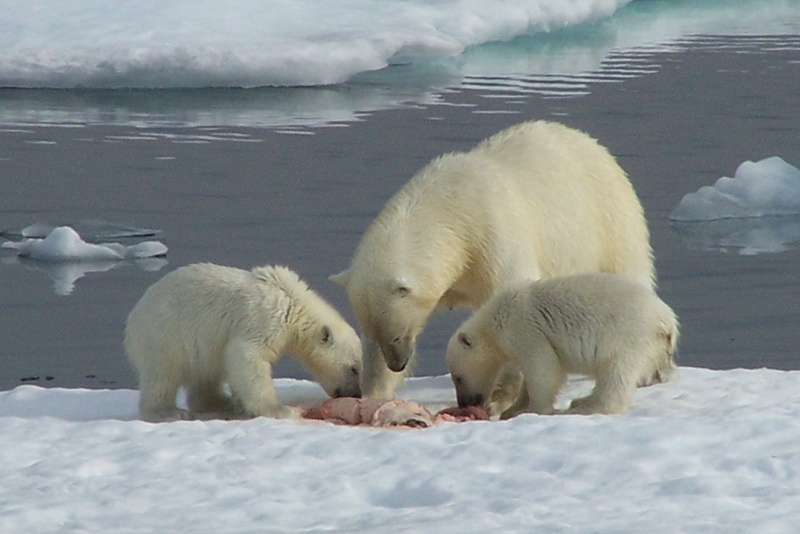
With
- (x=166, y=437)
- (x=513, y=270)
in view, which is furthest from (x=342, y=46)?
(x=166, y=437)

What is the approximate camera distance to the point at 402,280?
21.0ft

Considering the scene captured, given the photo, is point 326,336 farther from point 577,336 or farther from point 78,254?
point 78,254

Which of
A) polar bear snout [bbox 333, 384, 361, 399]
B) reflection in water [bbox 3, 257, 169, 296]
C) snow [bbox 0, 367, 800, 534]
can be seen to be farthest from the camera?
reflection in water [bbox 3, 257, 169, 296]

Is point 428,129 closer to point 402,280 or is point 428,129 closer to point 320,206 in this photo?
point 320,206

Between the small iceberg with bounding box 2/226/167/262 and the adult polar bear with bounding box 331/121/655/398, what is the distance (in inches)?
151

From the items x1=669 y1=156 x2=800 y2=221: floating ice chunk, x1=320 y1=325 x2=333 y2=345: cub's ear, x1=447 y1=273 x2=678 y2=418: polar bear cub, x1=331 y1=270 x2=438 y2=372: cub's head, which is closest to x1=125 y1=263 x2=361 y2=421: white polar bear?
x1=320 y1=325 x2=333 y2=345: cub's ear

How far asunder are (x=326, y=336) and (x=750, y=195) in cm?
711

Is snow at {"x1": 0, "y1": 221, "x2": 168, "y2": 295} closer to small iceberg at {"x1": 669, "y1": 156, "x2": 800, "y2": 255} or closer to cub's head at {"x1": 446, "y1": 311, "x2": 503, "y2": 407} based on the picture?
small iceberg at {"x1": 669, "y1": 156, "x2": 800, "y2": 255}

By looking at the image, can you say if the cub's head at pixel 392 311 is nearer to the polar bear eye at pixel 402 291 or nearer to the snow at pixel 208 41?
the polar bear eye at pixel 402 291

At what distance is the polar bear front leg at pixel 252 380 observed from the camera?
6.08m

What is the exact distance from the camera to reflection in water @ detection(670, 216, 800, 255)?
1152 cm

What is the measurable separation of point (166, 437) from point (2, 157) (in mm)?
9550

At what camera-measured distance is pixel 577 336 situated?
6.15 metres

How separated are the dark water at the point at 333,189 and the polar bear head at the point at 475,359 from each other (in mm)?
1622
